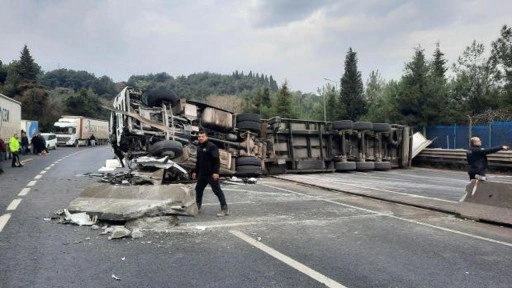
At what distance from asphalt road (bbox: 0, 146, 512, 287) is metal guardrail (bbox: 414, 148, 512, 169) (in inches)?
459

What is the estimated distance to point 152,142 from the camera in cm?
1327

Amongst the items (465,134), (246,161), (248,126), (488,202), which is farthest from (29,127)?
(488,202)

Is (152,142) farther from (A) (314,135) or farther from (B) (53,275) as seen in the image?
(B) (53,275)

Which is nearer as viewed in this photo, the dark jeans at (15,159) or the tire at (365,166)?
the tire at (365,166)

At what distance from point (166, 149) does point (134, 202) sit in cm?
478

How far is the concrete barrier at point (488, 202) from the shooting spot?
804 centimetres

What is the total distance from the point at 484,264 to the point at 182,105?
10501 millimetres

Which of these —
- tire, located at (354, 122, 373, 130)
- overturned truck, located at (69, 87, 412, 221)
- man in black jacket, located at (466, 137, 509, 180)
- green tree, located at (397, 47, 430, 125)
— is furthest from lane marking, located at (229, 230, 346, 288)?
green tree, located at (397, 47, 430, 125)

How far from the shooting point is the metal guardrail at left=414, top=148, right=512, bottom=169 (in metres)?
18.5

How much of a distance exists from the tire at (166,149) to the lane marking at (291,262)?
6.11m

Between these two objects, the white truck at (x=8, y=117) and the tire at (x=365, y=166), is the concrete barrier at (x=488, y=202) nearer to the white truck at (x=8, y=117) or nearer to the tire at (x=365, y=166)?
the tire at (x=365, y=166)

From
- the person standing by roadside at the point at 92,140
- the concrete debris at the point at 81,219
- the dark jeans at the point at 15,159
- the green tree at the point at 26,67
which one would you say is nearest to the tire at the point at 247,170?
the concrete debris at the point at 81,219

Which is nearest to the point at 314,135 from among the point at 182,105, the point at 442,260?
the point at 182,105

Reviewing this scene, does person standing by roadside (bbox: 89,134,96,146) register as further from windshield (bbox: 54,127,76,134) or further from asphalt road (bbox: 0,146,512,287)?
asphalt road (bbox: 0,146,512,287)
